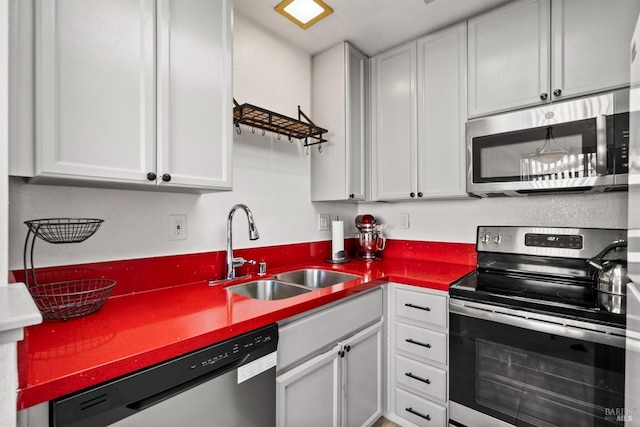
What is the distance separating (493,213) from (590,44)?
991 mm

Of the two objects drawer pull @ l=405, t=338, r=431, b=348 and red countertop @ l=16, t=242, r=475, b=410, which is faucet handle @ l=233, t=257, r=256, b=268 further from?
drawer pull @ l=405, t=338, r=431, b=348

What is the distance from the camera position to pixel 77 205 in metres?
1.20

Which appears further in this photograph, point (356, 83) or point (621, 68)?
point (356, 83)

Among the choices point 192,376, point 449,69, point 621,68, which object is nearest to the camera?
point 192,376

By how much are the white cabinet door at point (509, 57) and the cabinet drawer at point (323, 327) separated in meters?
1.29

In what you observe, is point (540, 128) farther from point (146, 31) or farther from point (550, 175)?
point (146, 31)

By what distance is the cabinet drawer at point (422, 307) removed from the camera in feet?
5.09

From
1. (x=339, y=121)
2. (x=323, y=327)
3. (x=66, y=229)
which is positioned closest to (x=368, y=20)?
(x=339, y=121)

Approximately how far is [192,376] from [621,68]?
214 centimetres

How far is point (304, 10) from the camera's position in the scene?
5.57 ft

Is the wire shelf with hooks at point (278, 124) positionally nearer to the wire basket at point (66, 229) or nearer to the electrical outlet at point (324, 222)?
the electrical outlet at point (324, 222)

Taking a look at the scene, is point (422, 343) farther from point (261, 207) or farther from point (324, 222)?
point (261, 207)

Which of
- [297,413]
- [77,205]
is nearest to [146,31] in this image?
[77,205]

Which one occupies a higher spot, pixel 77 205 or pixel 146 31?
pixel 146 31
